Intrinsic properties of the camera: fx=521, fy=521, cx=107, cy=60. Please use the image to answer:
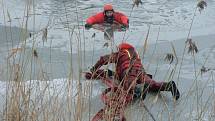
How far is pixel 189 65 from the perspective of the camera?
21.0ft

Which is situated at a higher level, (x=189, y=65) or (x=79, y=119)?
(x=79, y=119)

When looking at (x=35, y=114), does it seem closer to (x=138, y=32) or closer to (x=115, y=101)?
(x=115, y=101)

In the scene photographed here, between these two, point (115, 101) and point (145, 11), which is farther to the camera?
point (145, 11)

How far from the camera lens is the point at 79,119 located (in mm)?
2359

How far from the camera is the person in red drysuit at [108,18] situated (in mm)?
7668

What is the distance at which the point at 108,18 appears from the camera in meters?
7.91

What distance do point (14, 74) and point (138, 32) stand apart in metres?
5.53

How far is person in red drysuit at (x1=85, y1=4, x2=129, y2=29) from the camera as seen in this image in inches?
302

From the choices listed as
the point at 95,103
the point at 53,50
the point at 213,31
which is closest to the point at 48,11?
the point at 53,50

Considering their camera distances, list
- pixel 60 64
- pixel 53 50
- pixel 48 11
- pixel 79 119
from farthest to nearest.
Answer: pixel 48 11, pixel 53 50, pixel 60 64, pixel 79 119

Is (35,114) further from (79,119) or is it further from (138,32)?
(138,32)

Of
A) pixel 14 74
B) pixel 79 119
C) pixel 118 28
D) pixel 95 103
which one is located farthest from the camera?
pixel 118 28

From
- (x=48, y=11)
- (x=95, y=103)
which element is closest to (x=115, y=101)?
(x=95, y=103)

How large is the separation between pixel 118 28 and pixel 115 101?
5.24 metres
